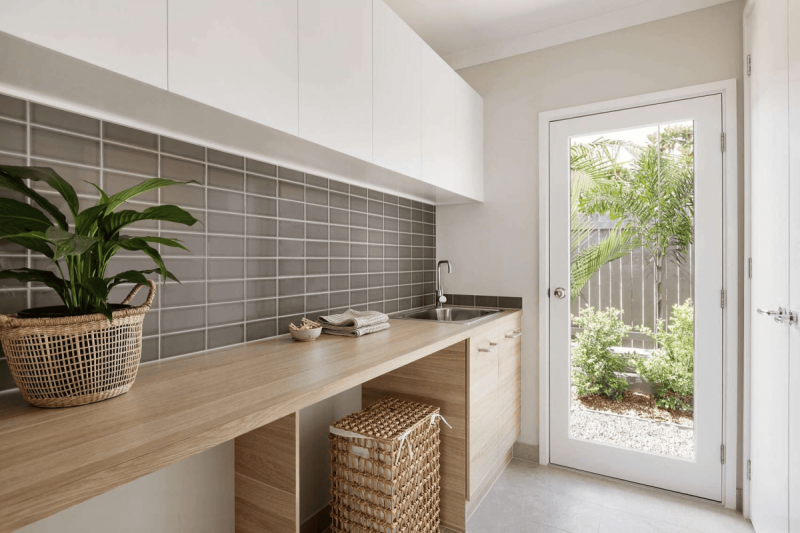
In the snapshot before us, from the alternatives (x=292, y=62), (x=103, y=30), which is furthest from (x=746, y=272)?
(x=103, y=30)

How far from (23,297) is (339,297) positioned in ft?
3.95

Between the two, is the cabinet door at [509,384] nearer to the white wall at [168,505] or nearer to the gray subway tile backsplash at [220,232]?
the gray subway tile backsplash at [220,232]

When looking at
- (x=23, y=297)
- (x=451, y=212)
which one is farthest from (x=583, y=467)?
(x=23, y=297)

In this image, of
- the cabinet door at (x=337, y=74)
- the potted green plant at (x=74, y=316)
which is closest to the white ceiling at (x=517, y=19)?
the cabinet door at (x=337, y=74)

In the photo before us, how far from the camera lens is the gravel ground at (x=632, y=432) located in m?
2.31

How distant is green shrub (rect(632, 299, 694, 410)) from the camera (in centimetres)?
231

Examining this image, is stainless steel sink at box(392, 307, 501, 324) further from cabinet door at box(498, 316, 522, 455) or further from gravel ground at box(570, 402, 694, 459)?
gravel ground at box(570, 402, 694, 459)

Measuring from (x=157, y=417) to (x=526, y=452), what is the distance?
7.90 feet

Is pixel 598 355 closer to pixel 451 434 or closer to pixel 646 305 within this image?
pixel 646 305

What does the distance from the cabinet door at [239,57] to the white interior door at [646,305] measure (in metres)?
1.87

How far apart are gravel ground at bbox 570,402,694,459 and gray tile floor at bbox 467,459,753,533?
0.22 m

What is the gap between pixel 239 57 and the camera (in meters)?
1.14

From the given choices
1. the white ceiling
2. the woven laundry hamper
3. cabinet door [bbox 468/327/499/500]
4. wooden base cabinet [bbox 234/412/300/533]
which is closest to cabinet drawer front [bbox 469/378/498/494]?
cabinet door [bbox 468/327/499/500]

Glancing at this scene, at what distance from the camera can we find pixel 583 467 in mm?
2533
